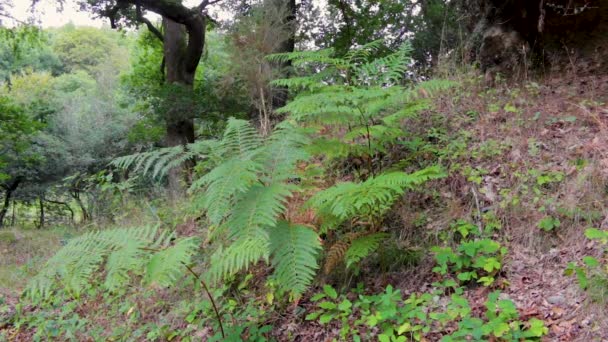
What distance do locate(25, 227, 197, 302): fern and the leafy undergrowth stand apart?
0.08 metres

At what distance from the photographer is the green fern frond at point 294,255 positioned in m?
2.25

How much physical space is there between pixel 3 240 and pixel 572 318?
33.2 feet

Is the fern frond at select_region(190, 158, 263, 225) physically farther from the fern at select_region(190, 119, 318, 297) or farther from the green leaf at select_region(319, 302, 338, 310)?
the green leaf at select_region(319, 302, 338, 310)

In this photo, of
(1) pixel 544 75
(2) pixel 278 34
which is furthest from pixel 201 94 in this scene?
(1) pixel 544 75

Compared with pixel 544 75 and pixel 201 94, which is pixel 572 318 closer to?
pixel 544 75

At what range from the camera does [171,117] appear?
29.0ft

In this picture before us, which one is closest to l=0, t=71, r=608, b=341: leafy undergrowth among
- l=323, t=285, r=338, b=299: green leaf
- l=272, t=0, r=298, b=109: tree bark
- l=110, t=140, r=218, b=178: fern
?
l=323, t=285, r=338, b=299: green leaf

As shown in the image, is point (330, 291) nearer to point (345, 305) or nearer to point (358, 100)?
point (345, 305)

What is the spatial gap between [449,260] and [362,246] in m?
0.56

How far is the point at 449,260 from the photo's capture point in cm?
265

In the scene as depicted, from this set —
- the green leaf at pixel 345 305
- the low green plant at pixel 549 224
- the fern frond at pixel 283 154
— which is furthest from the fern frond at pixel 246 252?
the low green plant at pixel 549 224

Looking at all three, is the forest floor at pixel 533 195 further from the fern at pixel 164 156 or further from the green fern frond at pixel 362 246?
the fern at pixel 164 156

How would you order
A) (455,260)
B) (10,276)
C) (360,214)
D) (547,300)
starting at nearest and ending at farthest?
(547,300), (455,260), (360,214), (10,276)

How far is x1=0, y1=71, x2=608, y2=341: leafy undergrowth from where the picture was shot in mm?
2281
